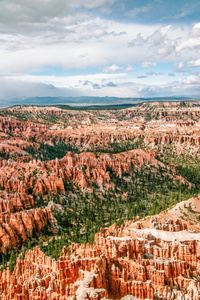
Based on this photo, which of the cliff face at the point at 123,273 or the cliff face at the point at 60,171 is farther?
the cliff face at the point at 60,171

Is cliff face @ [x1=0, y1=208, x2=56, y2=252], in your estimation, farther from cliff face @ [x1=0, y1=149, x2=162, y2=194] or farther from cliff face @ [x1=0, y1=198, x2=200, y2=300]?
cliff face @ [x1=0, y1=198, x2=200, y2=300]

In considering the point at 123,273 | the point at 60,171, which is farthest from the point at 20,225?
the point at 123,273

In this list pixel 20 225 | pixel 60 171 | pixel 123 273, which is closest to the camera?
pixel 123 273

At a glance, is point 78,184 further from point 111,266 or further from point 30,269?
point 111,266

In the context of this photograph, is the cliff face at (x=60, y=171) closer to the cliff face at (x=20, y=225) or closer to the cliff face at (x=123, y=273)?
the cliff face at (x=20, y=225)

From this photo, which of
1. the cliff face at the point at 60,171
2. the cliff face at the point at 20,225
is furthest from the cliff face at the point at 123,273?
the cliff face at the point at 60,171

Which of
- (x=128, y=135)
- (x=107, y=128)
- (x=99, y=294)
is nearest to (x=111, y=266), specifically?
(x=99, y=294)

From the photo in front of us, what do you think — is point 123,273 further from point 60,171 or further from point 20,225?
point 60,171

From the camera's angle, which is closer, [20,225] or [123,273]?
[123,273]
